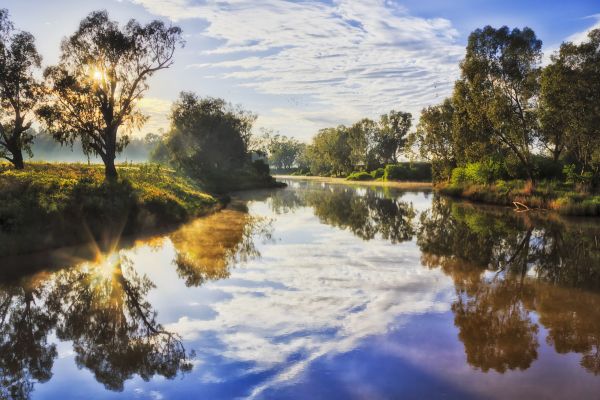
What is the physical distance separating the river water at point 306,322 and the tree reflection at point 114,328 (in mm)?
50

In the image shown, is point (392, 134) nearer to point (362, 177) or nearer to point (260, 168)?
point (362, 177)

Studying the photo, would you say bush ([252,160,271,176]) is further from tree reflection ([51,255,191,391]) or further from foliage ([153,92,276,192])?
tree reflection ([51,255,191,391])

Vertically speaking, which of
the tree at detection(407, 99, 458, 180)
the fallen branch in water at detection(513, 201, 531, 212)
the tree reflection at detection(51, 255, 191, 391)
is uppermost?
the tree at detection(407, 99, 458, 180)

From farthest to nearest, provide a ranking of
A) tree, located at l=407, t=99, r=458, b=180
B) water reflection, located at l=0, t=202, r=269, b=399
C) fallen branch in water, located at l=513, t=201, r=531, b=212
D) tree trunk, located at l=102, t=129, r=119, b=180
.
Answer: tree, located at l=407, t=99, r=458, b=180, fallen branch in water, located at l=513, t=201, r=531, b=212, tree trunk, located at l=102, t=129, r=119, b=180, water reflection, located at l=0, t=202, r=269, b=399

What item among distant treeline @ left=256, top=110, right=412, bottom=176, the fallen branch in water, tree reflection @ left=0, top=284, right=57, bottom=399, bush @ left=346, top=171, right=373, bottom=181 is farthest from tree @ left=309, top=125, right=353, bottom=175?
tree reflection @ left=0, top=284, right=57, bottom=399

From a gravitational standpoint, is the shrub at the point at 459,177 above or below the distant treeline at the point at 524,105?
below

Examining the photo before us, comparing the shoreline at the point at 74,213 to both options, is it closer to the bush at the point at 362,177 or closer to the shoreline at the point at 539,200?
the shoreline at the point at 539,200

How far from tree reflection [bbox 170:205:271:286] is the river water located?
0.16 m

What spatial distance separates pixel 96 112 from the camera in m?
33.7

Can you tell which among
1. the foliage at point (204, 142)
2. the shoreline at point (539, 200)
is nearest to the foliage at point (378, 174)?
the foliage at point (204, 142)

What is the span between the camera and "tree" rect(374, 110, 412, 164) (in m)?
127

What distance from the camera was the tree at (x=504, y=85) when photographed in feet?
139

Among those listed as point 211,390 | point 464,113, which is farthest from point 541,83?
point 211,390

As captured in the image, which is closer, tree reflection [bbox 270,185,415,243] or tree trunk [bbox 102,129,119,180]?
tree reflection [bbox 270,185,415,243]
